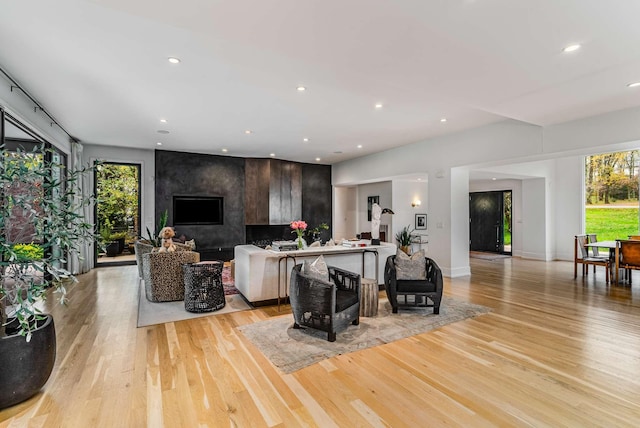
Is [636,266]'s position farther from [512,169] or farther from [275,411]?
[275,411]

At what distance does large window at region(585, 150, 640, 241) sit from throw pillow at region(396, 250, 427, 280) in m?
7.85

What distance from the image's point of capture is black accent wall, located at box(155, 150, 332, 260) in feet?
27.8

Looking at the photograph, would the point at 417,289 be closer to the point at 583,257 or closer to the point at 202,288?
the point at 202,288

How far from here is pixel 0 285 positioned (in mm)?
2244

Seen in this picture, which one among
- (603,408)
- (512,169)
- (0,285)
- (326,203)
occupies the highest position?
(512,169)

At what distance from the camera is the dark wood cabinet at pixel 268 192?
947 centimetres

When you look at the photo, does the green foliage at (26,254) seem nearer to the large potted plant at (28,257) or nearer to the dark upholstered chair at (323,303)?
the large potted plant at (28,257)

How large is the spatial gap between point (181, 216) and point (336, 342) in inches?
Answer: 265

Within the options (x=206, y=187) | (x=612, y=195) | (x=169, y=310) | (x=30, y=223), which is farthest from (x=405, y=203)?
(x=30, y=223)

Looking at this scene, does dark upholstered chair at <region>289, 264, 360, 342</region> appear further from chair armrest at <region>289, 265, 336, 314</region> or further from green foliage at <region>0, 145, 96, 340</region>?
green foliage at <region>0, 145, 96, 340</region>

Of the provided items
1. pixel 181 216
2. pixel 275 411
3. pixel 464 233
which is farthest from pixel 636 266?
pixel 181 216

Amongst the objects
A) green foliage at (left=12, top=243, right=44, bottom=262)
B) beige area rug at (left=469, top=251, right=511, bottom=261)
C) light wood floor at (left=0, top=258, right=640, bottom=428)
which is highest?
green foliage at (left=12, top=243, right=44, bottom=262)

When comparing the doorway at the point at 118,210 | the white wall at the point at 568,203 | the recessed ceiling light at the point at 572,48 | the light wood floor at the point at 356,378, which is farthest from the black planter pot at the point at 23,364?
the white wall at the point at 568,203

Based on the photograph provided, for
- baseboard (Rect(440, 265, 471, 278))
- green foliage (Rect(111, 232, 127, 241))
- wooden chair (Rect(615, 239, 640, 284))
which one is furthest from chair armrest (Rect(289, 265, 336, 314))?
green foliage (Rect(111, 232, 127, 241))
